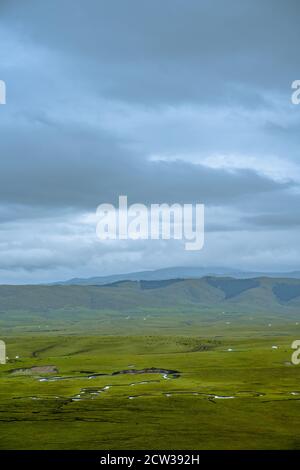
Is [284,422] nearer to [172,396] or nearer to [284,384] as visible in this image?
[172,396]

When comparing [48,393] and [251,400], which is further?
[48,393]

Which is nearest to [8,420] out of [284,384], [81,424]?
[81,424]

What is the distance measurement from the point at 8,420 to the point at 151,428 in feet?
84.5

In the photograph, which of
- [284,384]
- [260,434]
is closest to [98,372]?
[284,384]

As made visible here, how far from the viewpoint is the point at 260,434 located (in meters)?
93.9

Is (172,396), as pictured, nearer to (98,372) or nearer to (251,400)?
(251,400)
